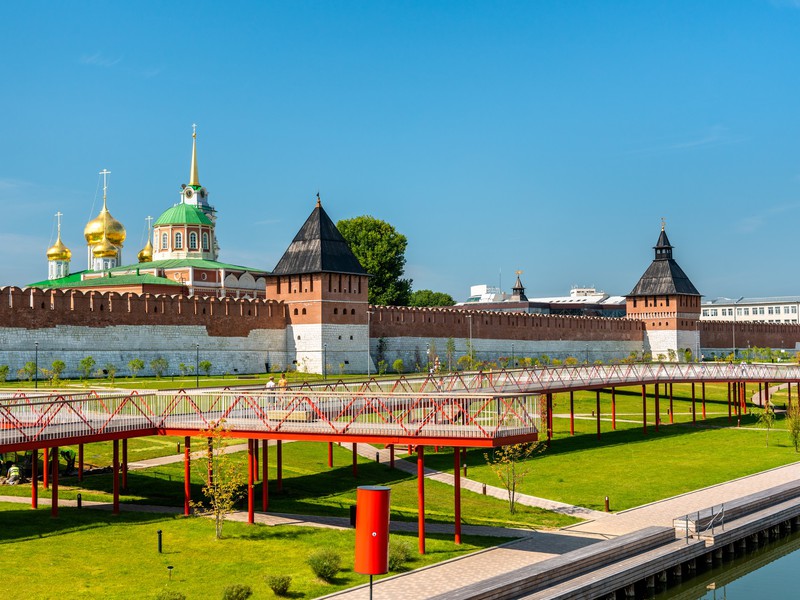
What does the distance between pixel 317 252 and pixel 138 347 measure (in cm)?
1067

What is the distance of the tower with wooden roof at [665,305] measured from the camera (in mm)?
75750

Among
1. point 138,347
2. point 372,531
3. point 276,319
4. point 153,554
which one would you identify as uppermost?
point 276,319

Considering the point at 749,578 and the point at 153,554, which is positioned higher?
the point at 153,554

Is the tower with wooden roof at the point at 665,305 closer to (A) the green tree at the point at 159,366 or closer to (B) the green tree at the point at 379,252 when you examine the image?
(B) the green tree at the point at 379,252

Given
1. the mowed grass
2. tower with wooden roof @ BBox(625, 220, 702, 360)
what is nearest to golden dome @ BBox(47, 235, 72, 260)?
tower with wooden roof @ BBox(625, 220, 702, 360)

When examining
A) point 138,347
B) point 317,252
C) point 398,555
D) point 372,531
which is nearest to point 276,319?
point 317,252

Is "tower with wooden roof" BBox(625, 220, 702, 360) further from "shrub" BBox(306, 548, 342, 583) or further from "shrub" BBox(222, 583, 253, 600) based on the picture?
"shrub" BBox(222, 583, 253, 600)

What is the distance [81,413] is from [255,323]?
1190 inches

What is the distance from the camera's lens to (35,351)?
135 ft

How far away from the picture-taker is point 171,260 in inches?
2869

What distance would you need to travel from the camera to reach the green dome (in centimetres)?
7501

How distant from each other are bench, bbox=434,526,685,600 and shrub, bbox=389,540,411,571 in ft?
6.28

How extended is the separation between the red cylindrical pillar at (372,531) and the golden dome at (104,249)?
65974mm

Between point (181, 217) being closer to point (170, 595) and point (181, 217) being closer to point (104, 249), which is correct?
point (104, 249)
